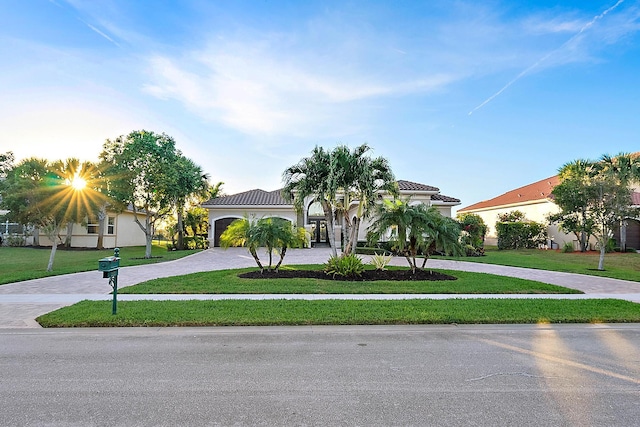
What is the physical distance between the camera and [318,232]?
99.5ft

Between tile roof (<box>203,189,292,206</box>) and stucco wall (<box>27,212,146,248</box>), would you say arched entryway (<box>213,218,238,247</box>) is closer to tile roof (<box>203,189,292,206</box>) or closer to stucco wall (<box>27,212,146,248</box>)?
tile roof (<box>203,189,292,206</box>)

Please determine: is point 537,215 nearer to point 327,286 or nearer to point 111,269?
point 327,286

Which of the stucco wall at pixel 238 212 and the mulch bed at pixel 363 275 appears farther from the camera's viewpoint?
the stucco wall at pixel 238 212

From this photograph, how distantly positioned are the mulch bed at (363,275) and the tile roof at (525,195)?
73.7ft

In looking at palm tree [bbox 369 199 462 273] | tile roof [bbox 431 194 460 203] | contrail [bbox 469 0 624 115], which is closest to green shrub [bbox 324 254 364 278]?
palm tree [bbox 369 199 462 273]

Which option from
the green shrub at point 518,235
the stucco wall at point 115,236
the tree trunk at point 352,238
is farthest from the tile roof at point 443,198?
the stucco wall at point 115,236

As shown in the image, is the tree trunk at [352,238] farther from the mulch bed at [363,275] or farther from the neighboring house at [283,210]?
the neighboring house at [283,210]

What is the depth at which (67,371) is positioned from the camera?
4281 millimetres

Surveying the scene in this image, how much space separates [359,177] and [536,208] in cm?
2566

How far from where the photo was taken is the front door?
29.9 metres

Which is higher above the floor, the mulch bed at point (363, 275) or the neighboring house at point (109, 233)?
the neighboring house at point (109, 233)

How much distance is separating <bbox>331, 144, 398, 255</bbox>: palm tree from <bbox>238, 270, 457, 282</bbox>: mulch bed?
146 centimetres

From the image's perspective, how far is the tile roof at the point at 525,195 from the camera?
3212 cm

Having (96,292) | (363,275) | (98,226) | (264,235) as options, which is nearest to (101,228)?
(98,226)
